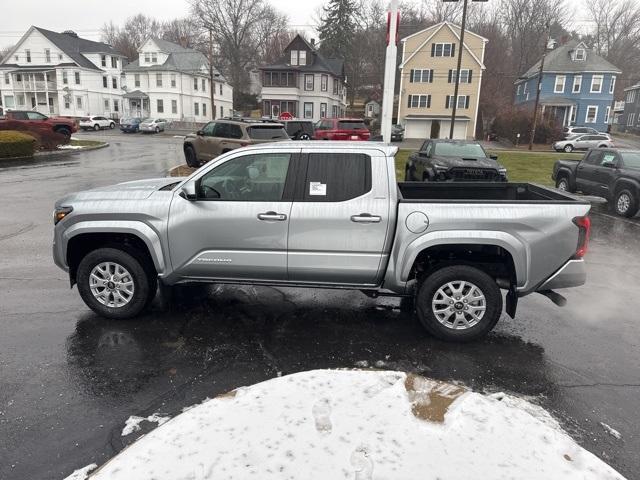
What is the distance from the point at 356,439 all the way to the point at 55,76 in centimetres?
6754

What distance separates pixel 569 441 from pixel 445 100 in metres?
49.9

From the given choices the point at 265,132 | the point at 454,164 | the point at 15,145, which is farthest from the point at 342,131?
the point at 15,145

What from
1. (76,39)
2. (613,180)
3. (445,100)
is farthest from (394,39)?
(76,39)

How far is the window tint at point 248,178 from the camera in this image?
4801 mm

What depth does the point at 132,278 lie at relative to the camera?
198 inches

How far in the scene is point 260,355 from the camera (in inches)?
174

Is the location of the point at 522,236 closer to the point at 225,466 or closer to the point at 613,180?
the point at 225,466

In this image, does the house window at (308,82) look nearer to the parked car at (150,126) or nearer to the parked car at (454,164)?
the parked car at (150,126)

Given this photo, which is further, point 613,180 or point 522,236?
point 613,180

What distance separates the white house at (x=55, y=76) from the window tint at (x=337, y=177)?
6267 cm

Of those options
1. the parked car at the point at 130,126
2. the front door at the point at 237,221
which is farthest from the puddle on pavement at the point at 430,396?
the parked car at the point at 130,126

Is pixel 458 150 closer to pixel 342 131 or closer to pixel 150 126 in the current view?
pixel 342 131

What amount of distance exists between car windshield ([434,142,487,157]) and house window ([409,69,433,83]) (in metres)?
37.5

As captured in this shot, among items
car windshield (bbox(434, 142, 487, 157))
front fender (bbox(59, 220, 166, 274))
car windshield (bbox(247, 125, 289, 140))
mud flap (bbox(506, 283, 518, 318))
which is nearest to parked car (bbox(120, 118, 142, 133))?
car windshield (bbox(247, 125, 289, 140))
